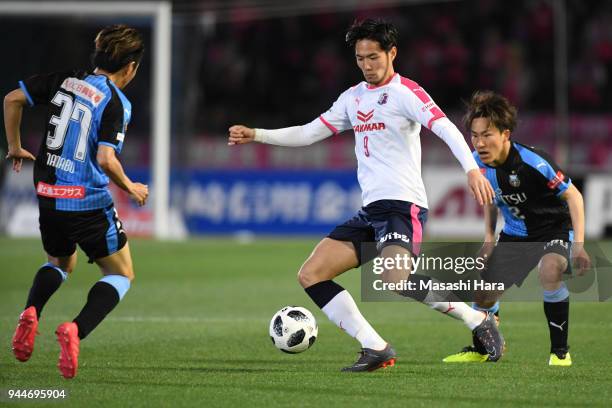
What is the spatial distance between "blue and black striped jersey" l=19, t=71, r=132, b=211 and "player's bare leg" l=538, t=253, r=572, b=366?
2785 millimetres

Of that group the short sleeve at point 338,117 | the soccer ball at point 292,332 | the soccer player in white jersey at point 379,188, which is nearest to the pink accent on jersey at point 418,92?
the soccer player in white jersey at point 379,188

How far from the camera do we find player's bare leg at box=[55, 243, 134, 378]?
5801mm

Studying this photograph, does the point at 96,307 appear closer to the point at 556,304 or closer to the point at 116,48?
the point at 116,48

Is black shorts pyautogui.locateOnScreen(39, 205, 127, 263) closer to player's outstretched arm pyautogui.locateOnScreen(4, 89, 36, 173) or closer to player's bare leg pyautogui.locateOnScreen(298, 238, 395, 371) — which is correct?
player's outstretched arm pyautogui.locateOnScreen(4, 89, 36, 173)

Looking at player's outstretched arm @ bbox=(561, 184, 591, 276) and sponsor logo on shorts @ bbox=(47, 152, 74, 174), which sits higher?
sponsor logo on shorts @ bbox=(47, 152, 74, 174)

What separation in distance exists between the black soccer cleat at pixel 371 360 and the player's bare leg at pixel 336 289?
0.02 m

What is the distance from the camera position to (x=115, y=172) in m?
5.99

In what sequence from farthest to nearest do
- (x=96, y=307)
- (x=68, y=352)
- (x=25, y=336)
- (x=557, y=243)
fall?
(x=557, y=243) → (x=96, y=307) → (x=25, y=336) → (x=68, y=352)

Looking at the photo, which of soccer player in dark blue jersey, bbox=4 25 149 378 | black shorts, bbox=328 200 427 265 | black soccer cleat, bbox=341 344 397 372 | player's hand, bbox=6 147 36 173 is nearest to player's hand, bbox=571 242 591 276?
black shorts, bbox=328 200 427 265

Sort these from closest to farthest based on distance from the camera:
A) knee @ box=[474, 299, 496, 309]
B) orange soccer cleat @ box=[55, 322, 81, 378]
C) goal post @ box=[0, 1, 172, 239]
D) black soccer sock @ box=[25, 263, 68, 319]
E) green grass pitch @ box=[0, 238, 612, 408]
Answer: green grass pitch @ box=[0, 238, 612, 408]
orange soccer cleat @ box=[55, 322, 81, 378]
black soccer sock @ box=[25, 263, 68, 319]
knee @ box=[474, 299, 496, 309]
goal post @ box=[0, 1, 172, 239]

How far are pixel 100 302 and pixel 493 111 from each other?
2.68m

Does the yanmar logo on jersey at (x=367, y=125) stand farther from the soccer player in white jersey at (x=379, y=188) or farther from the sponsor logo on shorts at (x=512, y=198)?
the sponsor logo on shorts at (x=512, y=198)

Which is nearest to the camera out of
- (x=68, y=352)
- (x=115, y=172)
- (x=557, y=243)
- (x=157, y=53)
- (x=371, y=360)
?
(x=68, y=352)

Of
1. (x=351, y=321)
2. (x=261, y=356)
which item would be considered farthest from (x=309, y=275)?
(x=261, y=356)
